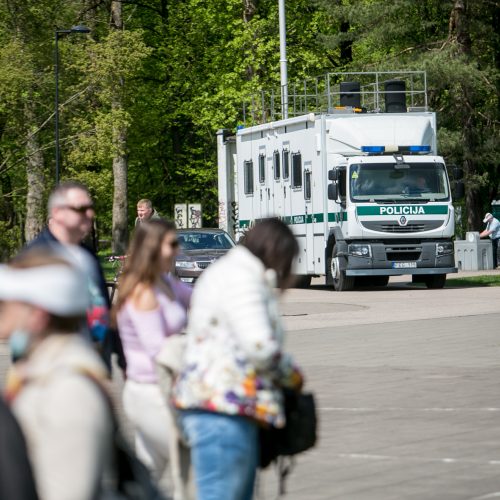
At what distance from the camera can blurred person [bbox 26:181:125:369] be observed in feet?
23.4

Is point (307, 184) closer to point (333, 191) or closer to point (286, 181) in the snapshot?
→ point (286, 181)

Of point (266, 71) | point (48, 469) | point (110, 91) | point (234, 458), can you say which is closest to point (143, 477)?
point (48, 469)

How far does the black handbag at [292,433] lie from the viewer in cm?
548

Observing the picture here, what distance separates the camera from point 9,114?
1800 inches

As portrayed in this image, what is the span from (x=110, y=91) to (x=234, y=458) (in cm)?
4114

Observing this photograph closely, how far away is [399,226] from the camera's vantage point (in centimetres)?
3162

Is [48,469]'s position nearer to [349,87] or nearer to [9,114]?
[349,87]

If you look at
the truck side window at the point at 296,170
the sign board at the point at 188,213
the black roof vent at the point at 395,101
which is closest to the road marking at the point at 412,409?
the truck side window at the point at 296,170

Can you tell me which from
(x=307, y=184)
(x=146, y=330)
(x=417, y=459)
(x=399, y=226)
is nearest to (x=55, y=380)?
(x=146, y=330)

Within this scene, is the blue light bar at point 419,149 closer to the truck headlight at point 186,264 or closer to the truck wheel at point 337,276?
the truck wheel at point 337,276

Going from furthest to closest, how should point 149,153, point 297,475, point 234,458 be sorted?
point 149,153 < point 297,475 < point 234,458

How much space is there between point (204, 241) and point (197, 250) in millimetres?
693

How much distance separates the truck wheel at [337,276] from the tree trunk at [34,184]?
51.4ft

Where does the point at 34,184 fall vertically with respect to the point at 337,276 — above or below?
above
